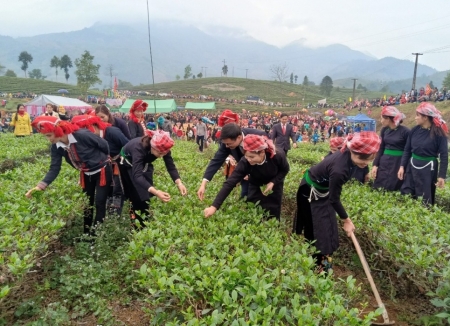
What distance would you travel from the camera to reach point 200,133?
16703 mm

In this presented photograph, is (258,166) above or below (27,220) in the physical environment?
above

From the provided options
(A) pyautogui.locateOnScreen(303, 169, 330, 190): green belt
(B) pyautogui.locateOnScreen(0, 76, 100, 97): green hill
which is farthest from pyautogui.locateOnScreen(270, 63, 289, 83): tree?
(A) pyautogui.locateOnScreen(303, 169, 330, 190): green belt

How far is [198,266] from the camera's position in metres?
2.38

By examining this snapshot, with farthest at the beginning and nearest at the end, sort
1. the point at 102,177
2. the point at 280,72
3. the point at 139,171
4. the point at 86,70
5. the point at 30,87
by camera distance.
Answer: the point at 280,72 → the point at 30,87 → the point at 86,70 → the point at 102,177 → the point at 139,171

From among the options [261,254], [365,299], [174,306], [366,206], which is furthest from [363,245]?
[174,306]

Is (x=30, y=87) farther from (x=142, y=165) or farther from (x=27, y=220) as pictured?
(x=27, y=220)

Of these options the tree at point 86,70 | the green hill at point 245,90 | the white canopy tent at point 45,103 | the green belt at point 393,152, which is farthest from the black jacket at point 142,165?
the green hill at point 245,90

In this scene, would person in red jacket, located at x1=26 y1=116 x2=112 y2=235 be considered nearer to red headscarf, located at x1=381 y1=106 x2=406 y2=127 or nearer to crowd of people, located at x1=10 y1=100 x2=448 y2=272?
crowd of people, located at x1=10 y1=100 x2=448 y2=272

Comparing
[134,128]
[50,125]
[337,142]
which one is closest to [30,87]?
[134,128]

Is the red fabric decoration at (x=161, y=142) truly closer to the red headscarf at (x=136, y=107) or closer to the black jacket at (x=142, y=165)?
the black jacket at (x=142, y=165)

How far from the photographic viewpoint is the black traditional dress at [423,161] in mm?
5004

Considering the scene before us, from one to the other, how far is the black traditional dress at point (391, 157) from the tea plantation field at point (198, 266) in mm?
852

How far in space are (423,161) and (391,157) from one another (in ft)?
1.68

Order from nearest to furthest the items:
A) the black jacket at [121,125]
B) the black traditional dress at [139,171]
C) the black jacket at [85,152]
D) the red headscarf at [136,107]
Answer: the black traditional dress at [139,171]
the black jacket at [85,152]
the black jacket at [121,125]
the red headscarf at [136,107]
